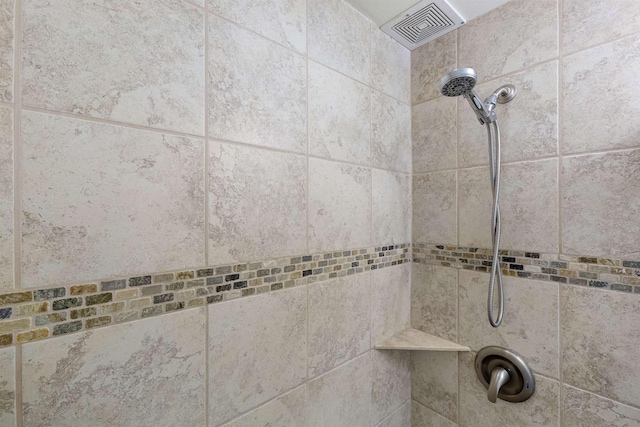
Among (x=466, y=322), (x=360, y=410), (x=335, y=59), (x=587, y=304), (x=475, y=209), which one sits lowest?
(x=360, y=410)

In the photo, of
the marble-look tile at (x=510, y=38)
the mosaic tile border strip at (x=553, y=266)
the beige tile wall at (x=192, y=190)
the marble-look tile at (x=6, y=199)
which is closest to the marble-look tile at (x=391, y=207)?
the beige tile wall at (x=192, y=190)

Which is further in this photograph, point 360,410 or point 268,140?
point 360,410

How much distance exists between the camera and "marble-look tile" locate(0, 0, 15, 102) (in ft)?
1.51

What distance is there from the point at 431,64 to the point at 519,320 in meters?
1.04

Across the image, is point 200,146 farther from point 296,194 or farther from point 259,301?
point 259,301

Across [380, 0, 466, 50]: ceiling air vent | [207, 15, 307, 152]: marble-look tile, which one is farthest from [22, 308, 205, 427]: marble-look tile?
[380, 0, 466, 50]: ceiling air vent

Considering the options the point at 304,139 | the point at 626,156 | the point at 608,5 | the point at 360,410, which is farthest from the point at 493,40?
the point at 360,410

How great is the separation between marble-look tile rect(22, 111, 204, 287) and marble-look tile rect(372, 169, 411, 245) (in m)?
0.66

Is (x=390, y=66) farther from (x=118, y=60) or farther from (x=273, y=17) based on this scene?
(x=118, y=60)

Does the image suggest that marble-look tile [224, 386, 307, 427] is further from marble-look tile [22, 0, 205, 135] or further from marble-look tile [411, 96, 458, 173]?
marble-look tile [411, 96, 458, 173]

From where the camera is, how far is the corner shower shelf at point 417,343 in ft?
3.52

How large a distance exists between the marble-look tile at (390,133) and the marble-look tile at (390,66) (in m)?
0.04

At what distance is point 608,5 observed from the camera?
806 millimetres

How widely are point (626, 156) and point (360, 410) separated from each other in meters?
1.15
